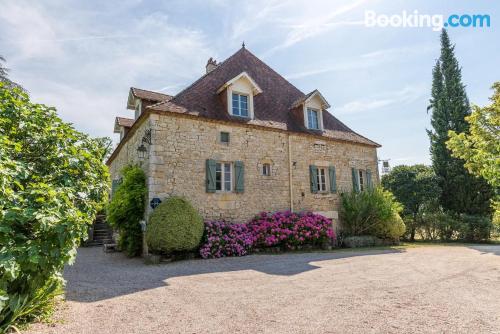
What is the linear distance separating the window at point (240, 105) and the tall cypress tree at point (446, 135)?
41.8ft

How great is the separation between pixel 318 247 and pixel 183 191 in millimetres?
5514

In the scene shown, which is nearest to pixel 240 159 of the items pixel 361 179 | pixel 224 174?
pixel 224 174

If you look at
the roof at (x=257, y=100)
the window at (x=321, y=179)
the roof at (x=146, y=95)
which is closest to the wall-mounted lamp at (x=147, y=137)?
the roof at (x=257, y=100)

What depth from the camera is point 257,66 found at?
14.3 m

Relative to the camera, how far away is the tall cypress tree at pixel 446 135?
55.7ft

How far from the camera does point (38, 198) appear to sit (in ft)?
10.1

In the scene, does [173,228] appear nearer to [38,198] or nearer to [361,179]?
[38,198]

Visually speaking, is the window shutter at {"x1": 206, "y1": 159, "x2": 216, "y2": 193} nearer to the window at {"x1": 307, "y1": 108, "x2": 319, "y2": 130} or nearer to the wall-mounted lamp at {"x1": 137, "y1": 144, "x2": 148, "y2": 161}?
the wall-mounted lamp at {"x1": 137, "y1": 144, "x2": 148, "y2": 161}

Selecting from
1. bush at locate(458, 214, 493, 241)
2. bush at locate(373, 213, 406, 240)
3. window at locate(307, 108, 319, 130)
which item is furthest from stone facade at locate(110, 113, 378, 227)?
bush at locate(458, 214, 493, 241)

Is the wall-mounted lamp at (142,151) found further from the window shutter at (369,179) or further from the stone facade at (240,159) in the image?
the window shutter at (369,179)

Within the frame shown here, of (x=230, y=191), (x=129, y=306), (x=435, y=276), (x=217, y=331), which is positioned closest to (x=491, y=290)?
(x=435, y=276)

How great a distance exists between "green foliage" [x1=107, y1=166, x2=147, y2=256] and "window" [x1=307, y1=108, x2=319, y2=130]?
758 cm

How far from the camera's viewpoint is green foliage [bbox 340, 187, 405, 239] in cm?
1216

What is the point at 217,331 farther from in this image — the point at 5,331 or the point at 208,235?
the point at 208,235
